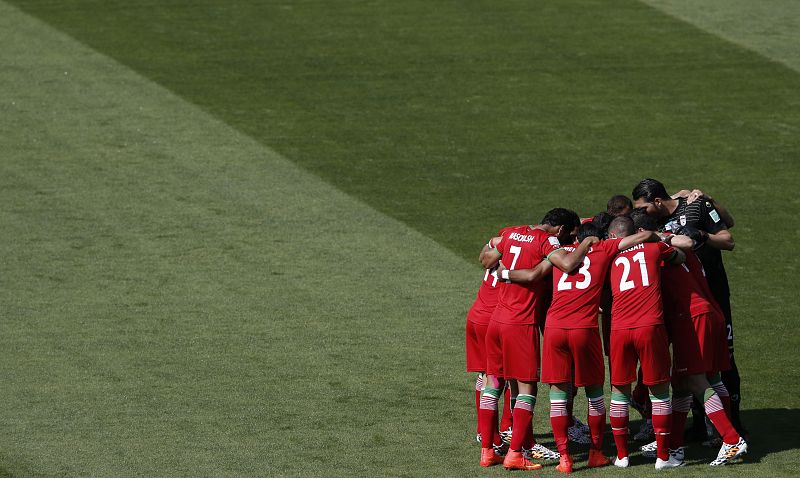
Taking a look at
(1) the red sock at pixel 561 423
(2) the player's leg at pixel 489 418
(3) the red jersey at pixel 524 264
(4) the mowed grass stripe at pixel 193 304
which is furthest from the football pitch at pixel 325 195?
(3) the red jersey at pixel 524 264

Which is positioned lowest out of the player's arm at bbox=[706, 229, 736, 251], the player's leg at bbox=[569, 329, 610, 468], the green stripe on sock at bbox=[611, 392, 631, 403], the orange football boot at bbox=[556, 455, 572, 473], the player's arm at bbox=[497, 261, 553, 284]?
the orange football boot at bbox=[556, 455, 572, 473]

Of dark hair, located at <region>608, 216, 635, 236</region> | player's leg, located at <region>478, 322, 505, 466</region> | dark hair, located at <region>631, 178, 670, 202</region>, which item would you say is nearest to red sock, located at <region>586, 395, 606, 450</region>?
player's leg, located at <region>478, 322, 505, 466</region>

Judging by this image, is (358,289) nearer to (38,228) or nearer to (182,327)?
(182,327)

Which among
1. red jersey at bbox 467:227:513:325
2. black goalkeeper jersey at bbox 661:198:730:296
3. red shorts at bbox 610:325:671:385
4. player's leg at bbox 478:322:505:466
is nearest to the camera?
red shorts at bbox 610:325:671:385

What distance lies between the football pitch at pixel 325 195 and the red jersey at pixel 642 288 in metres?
1.04

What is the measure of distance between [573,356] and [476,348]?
0.86 m

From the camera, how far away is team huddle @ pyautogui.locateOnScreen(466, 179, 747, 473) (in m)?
8.83

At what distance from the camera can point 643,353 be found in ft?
28.9

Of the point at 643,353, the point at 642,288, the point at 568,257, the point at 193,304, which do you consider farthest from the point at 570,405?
the point at 193,304

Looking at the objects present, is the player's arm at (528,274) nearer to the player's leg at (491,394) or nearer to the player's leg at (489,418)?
the player's leg at (491,394)

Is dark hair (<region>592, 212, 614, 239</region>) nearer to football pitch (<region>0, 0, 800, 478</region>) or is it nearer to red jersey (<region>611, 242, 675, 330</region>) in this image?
red jersey (<region>611, 242, 675, 330</region>)

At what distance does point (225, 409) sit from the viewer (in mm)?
10328

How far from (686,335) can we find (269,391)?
354cm

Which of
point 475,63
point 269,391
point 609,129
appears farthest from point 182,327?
point 475,63
